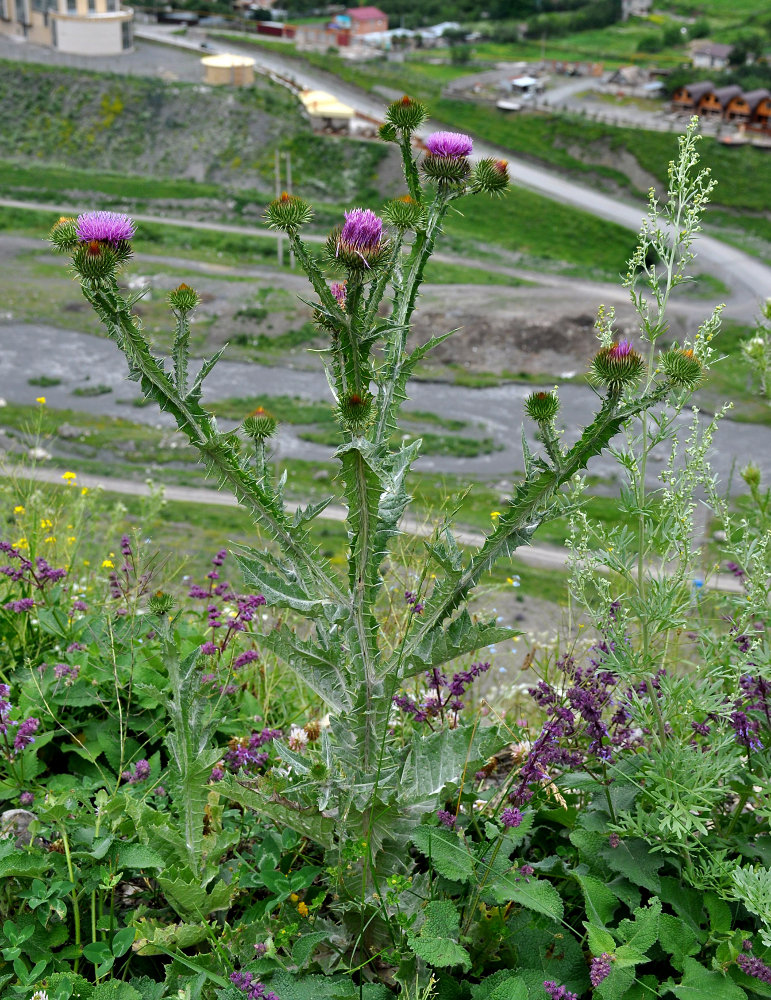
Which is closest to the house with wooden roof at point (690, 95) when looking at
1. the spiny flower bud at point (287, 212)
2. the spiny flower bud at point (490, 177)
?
the spiny flower bud at point (490, 177)

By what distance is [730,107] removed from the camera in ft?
230

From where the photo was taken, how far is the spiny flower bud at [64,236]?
107 inches

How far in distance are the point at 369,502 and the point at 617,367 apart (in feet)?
2.48

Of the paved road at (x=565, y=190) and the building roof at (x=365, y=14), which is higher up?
the building roof at (x=365, y=14)

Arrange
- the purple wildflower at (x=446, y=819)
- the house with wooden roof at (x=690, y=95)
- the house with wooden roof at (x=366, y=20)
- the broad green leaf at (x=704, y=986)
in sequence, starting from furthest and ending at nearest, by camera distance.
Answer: the house with wooden roof at (x=366, y=20)
the house with wooden roof at (x=690, y=95)
the purple wildflower at (x=446, y=819)
the broad green leaf at (x=704, y=986)

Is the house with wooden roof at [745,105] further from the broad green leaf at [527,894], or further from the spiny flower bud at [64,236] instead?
the broad green leaf at [527,894]

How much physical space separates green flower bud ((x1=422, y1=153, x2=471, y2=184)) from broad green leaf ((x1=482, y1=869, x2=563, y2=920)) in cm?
205

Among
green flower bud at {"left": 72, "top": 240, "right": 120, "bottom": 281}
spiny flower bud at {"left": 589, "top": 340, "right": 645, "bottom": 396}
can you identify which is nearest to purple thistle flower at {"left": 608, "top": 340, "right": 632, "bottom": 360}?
spiny flower bud at {"left": 589, "top": 340, "right": 645, "bottom": 396}

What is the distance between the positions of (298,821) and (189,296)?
1.56 meters

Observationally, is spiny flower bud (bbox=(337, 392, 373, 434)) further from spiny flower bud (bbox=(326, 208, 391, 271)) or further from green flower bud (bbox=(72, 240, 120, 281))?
green flower bud (bbox=(72, 240, 120, 281))

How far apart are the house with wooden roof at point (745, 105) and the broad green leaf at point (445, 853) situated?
74005mm

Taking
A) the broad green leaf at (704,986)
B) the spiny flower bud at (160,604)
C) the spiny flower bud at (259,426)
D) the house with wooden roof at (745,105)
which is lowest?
the broad green leaf at (704,986)

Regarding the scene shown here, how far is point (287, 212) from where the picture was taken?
2.82 metres

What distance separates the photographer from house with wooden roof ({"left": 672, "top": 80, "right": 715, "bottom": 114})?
72312 mm
